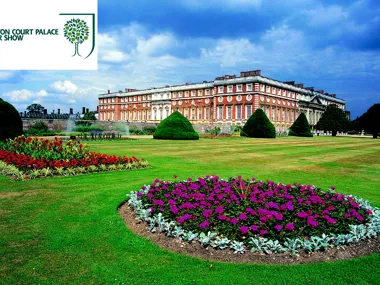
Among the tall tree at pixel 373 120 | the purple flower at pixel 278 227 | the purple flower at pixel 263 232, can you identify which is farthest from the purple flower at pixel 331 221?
the tall tree at pixel 373 120

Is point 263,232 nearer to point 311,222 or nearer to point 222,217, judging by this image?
point 222,217

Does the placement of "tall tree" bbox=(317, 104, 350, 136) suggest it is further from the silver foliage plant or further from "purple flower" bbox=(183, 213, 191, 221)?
"purple flower" bbox=(183, 213, 191, 221)

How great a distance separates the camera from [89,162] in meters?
9.82

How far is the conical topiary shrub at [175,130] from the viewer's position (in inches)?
1206

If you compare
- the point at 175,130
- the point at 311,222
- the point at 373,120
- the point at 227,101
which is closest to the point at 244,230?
the point at 311,222

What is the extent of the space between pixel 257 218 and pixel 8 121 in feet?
55.3

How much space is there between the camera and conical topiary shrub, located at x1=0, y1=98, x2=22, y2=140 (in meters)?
16.8

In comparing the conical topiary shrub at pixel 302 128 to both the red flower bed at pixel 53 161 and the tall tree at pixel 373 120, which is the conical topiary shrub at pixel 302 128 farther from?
the red flower bed at pixel 53 161

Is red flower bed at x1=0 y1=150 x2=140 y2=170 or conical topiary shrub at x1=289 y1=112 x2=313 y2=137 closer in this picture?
red flower bed at x1=0 y1=150 x2=140 y2=170

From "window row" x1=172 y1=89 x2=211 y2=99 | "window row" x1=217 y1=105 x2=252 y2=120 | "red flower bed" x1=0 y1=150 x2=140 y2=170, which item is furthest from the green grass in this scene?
"window row" x1=172 y1=89 x2=211 y2=99

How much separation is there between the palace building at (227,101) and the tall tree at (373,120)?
1308cm

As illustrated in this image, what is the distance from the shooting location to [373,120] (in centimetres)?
5719

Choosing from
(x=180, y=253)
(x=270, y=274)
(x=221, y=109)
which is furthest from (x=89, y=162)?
(x=221, y=109)

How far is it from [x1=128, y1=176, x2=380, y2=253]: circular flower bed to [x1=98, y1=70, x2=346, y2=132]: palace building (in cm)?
5085
